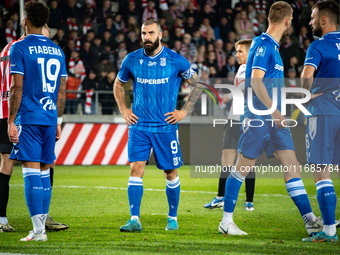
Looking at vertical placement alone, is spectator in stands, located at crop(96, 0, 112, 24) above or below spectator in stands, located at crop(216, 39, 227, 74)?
above

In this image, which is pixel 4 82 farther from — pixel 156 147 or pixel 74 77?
pixel 74 77

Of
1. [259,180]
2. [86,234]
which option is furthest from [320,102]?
[259,180]

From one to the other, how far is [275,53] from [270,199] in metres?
3.60

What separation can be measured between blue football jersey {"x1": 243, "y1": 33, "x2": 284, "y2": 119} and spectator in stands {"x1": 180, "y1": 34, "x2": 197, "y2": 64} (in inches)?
415

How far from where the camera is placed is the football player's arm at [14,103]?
4117 millimetres

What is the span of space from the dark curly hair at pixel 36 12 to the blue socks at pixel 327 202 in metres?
3.00

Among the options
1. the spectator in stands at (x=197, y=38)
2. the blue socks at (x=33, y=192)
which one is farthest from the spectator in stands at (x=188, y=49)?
the blue socks at (x=33, y=192)

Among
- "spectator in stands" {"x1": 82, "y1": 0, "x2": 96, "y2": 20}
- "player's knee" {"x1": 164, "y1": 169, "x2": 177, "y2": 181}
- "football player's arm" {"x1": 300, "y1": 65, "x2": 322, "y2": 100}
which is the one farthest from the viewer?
"spectator in stands" {"x1": 82, "y1": 0, "x2": 96, "y2": 20}

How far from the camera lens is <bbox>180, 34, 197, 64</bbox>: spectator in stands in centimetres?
1498

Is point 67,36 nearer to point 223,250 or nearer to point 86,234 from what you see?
point 86,234

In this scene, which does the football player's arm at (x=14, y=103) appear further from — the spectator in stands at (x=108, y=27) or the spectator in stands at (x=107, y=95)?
the spectator in stands at (x=108, y=27)

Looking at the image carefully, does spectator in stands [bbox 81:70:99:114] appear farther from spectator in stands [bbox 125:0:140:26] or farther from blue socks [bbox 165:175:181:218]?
blue socks [bbox 165:175:181:218]

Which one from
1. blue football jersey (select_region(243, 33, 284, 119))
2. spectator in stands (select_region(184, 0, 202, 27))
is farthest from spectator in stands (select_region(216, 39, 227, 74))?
blue football jersey (select_region(243, 33, 284, 119))

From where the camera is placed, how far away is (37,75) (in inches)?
167
